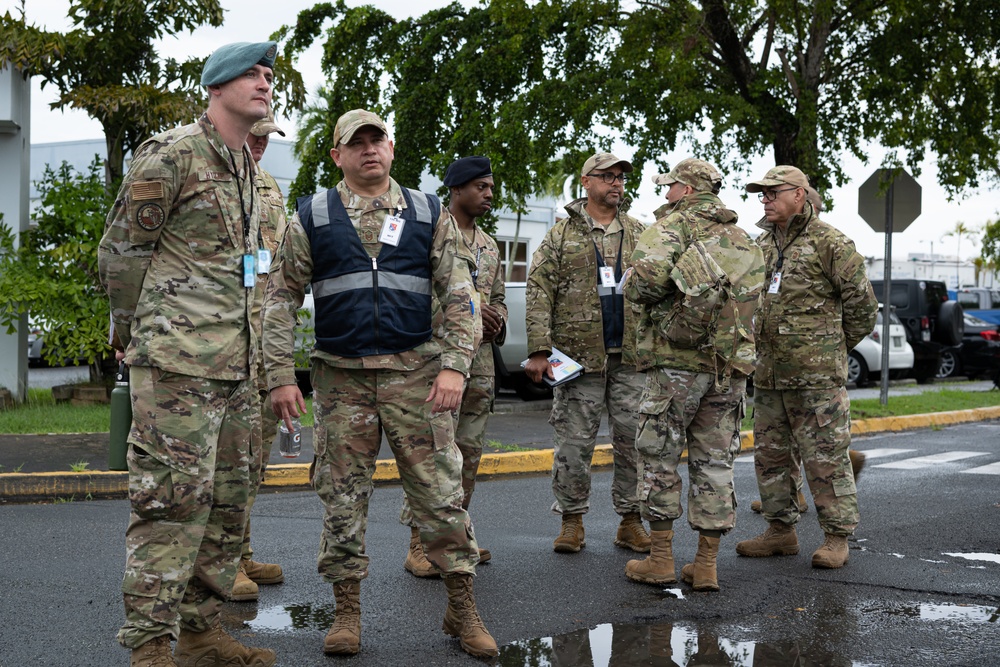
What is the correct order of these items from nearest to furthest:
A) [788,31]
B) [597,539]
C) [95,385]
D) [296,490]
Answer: [597,539] < [296,490] < [95,385] < [788,31]

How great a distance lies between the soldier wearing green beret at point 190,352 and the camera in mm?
3607

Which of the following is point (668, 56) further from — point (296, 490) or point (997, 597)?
point (997, 597)

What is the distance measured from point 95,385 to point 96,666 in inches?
367

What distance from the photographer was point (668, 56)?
1466 cm

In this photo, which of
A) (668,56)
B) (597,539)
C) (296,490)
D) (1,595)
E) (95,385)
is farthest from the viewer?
(668,56)

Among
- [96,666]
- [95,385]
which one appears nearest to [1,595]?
[96,666]

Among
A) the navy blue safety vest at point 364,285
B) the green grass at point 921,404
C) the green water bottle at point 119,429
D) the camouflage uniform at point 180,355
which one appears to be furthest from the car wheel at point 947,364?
the camouflage uniform at point 180,355

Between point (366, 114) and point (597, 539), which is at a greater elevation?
point (366, 114)

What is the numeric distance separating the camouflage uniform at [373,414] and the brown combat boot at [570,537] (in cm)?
185

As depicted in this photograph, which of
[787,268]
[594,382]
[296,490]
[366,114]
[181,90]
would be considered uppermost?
[181,90]

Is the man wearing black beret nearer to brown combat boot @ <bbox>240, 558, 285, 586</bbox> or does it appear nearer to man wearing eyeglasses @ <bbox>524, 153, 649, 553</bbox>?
man wearing eyeglasses @ <bbox>524, 153, 649, 553</bbox>

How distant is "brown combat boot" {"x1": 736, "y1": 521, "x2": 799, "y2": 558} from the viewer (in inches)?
241

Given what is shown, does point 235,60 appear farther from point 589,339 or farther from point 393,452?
point 589,339

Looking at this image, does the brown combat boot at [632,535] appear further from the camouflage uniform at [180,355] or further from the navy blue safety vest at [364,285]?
the camouflage uniform at [180,355]
